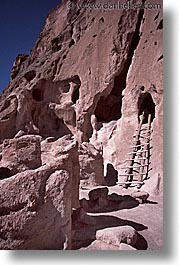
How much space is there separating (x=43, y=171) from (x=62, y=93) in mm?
1701

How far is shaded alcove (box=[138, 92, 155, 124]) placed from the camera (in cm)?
439

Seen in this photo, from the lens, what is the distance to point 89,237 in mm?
2494

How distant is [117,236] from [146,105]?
8.17 ft

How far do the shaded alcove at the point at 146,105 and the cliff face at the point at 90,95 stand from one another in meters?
0.01

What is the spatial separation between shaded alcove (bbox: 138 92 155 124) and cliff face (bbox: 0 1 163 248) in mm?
13

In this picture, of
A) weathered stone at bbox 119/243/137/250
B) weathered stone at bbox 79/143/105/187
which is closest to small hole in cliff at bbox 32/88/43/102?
weathered stone at bbox 79/143/105/187

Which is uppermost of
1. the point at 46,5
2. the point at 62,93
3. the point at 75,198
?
the point at 46,5

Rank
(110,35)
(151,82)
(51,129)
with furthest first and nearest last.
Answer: (110,35), (151,82), (51,129)

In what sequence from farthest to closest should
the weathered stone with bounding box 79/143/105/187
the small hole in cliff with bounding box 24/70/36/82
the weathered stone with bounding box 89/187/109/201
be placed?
the small hole in cliff with bounding box 24/70/36/82, the weathered stone with bounding box 79/143/105/187, the weathered stone with bounding box 89/187/109/201

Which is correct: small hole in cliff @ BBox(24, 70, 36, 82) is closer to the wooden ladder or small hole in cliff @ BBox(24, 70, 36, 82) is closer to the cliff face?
the cliff face

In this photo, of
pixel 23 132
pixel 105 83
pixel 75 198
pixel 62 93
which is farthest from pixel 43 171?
pixel 105 83

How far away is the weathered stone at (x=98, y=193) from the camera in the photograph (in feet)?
10.6

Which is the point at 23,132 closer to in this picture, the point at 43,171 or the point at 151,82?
the point at 43,171

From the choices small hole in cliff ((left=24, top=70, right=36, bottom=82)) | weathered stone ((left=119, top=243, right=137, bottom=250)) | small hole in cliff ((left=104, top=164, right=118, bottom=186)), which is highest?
small hole in cliff ((left=24, top=70, right=36, bottom=82))
